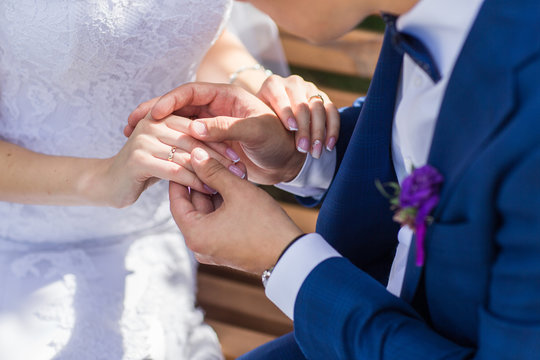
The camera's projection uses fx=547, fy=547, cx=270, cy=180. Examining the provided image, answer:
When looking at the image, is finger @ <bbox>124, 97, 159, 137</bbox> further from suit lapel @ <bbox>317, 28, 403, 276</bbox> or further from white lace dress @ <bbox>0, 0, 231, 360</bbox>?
suit lapel @ <bbox>317, 28, 403, 276</bbox>

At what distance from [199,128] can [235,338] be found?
748 millimetres

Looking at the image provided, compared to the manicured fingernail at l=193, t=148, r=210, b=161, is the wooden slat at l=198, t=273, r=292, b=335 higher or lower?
lower

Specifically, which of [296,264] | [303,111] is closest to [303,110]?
[303,111]

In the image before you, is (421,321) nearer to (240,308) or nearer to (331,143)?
(331,143)

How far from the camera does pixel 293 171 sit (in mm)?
1271

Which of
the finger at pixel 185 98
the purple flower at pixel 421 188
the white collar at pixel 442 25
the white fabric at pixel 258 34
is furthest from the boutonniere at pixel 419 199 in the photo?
the white fabric at pixel 258 34

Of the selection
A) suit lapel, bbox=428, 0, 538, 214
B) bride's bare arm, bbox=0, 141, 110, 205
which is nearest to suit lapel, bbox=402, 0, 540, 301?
suit lapel, bbox=428, 0, 538, 214

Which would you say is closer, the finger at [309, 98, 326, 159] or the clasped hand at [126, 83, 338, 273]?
the clasped hand at [126, 83, 338, 273]

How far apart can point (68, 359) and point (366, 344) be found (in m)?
0.70

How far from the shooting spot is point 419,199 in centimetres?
77

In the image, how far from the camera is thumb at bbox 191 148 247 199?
3.11ft

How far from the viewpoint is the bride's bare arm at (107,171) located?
1030mm

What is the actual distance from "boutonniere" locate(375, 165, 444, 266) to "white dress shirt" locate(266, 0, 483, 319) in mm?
92

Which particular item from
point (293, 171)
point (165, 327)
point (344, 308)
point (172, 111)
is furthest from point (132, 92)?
point (344, 308)
